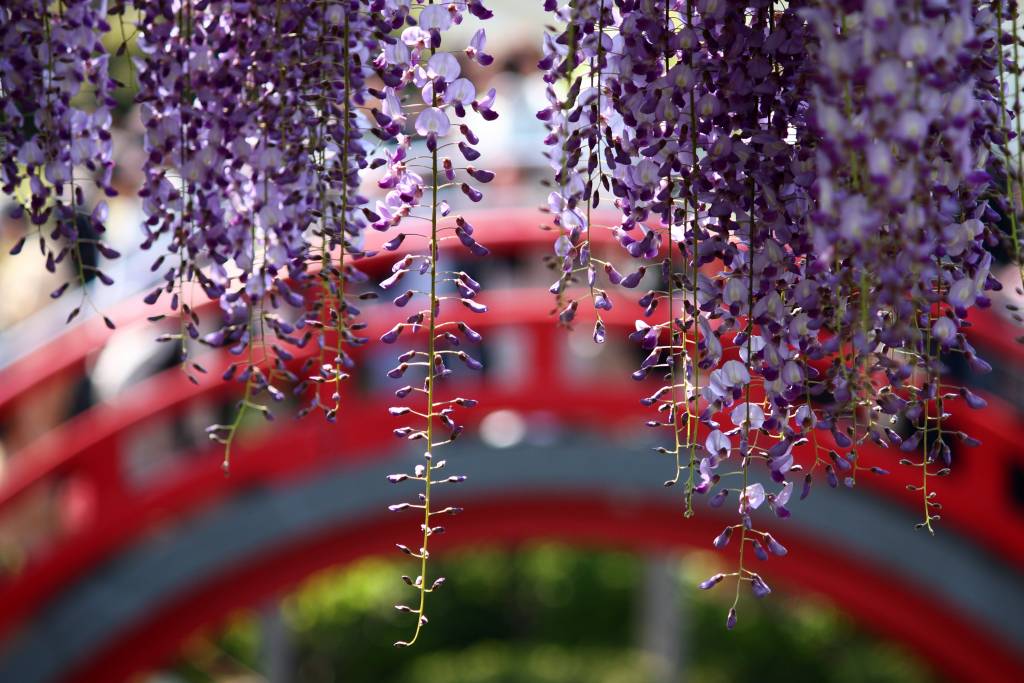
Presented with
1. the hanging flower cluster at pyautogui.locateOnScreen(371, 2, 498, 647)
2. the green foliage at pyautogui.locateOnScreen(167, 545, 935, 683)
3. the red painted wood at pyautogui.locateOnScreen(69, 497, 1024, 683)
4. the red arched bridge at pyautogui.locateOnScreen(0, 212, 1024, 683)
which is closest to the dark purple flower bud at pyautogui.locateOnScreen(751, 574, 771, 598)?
the hanging flower cluster at pyautogui.locateOnScreen(371, 2, 498, 647)

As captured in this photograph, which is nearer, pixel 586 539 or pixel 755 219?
pixel 755 219

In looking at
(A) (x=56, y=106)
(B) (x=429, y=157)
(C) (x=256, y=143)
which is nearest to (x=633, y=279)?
(B) (x=429, y=157)

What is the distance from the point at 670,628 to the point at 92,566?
11.0 ft

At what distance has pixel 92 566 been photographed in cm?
489

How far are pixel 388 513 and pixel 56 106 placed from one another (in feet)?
12.4

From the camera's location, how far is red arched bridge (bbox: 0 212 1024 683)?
456 centimetres

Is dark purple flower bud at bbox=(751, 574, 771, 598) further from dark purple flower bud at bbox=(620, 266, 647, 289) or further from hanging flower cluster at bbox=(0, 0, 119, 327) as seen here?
hanging flower cluster at bbox=(0, 0, 119, 327)

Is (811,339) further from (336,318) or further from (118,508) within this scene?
(118,508)

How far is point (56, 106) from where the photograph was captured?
143 centimetres

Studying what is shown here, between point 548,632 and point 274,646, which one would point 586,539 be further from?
point 548,632

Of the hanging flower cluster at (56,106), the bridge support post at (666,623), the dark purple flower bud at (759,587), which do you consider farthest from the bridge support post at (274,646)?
the dark purple flower bud at (759,587)

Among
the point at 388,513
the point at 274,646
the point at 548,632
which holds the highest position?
the point at 388,513

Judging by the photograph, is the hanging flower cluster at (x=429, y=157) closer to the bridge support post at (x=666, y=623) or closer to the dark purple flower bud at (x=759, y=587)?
the dark purple flower bud at (x=759, y=587)

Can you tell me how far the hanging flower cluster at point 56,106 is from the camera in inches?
55.9
